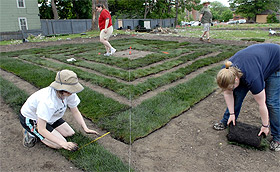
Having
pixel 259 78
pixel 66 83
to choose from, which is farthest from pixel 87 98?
pixel 259 78

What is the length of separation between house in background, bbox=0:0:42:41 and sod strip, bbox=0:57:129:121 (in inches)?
520

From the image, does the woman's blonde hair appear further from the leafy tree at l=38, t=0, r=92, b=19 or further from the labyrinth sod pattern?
the leafy tree at l=38, t=0, r=92, b=19

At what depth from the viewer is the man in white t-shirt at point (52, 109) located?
2045 mm

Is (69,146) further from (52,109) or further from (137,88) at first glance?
(137,88)

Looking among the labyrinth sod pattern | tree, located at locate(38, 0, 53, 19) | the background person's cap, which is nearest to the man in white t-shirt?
the background person's cap

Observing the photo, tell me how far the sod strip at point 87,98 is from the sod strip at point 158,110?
207mm

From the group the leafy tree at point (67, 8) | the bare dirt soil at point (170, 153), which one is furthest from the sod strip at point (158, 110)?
the leafy tree at point (67, 8)

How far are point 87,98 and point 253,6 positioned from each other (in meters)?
44.2

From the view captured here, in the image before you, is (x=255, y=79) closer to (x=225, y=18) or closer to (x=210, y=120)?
(x=210, y=120)

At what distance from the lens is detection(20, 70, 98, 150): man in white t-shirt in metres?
2.04

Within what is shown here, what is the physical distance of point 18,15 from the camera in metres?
19.1

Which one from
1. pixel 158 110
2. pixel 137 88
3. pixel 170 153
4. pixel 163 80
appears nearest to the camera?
pixel 170 153

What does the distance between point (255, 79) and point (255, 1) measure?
148 ft

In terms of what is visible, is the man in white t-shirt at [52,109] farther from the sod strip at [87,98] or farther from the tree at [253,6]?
the tree at [253,6]
